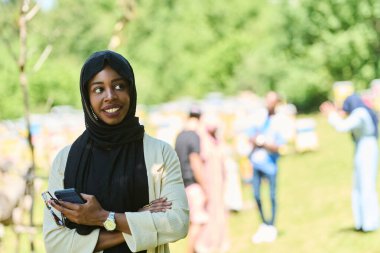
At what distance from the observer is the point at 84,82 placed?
9.60 ft

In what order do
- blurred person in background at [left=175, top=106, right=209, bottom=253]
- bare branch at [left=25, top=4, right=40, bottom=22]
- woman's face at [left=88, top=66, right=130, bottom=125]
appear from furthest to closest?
blurred person in background at [left=175, top=106, right=209, bottom=253]
bare branch at [left=25, top=4, right=40, bottom=22]
woman's face at [left=88, top=66, right=130, bottom=125]

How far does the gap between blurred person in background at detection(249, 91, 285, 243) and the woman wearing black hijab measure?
711 cm

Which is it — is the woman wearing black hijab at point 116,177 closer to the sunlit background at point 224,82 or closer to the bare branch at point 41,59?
the sunlit background at point 224,82

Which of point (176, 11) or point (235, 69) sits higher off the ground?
point (176, 11)

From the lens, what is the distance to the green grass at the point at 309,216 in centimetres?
964

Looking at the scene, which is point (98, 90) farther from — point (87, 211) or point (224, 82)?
point (224, 82)

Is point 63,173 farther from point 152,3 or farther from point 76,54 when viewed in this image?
point 152,3

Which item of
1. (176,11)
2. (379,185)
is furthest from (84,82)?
(176,11)

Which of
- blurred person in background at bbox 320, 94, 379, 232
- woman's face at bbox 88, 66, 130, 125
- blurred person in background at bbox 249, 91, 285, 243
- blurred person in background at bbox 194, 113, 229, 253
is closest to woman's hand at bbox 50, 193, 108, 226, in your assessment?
woman's face at bbox 88, 66, 130, 125

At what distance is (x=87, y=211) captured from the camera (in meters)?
2.78

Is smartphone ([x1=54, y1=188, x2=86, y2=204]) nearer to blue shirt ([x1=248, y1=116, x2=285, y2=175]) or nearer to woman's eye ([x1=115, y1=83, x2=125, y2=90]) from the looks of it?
woman's eye ([x1=115, y1=83, x2=125, y2=90])

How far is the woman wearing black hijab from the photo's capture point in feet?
9.25

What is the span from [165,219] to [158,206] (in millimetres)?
55

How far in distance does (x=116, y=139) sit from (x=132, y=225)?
327 millimetres
